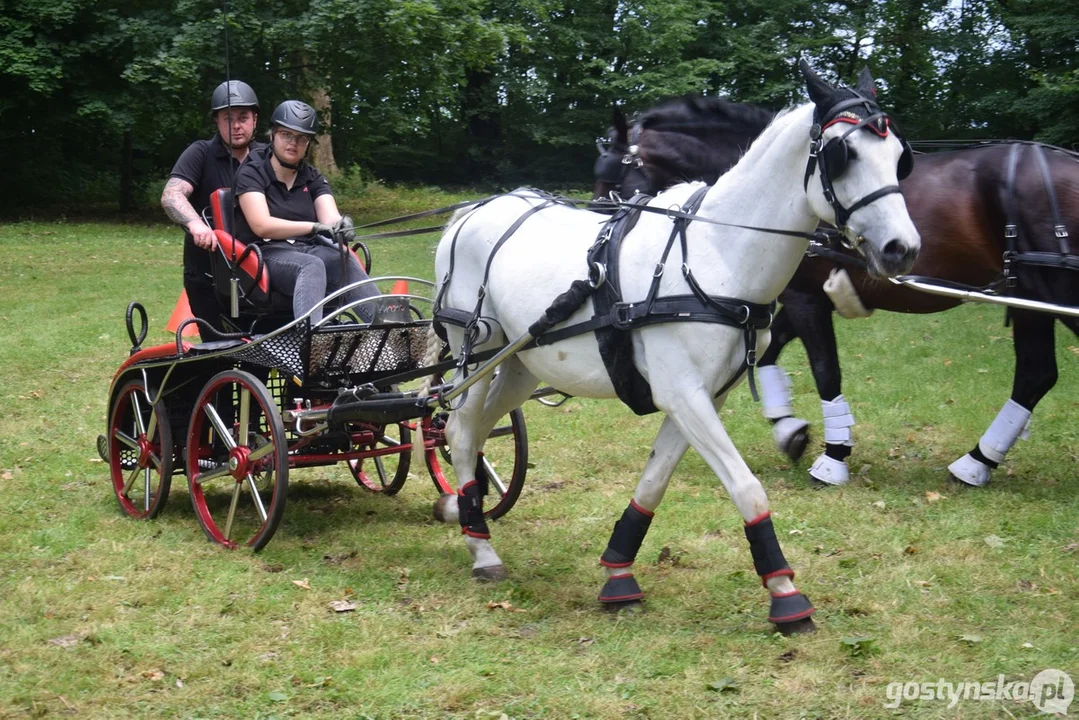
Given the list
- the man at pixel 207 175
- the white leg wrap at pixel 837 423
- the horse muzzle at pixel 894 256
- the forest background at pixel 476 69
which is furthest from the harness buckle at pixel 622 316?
the forest background at pixel 476 69

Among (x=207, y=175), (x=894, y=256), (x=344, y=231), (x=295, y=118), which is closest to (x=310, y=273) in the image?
(x=344, y=231)

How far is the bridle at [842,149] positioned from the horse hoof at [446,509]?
2928 millimetres

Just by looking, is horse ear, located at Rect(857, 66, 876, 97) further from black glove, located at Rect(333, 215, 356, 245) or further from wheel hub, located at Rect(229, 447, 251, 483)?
wheel hub, located at Rect(229, 447, 251, 483)

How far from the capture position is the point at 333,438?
6.05 m

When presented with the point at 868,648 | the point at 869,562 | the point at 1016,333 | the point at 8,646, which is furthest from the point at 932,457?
the point at 8,646

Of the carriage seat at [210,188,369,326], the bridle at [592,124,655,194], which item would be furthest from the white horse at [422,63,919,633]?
the carriage seat at [210,188,369,326]

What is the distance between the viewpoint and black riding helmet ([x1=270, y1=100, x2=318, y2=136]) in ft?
19.5

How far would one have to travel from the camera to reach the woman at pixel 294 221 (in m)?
5.87

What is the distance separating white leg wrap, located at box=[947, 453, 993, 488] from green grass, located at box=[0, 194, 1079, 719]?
124 mm

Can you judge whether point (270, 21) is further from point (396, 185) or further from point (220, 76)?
point (396, 185)

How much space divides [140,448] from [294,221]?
1.56m

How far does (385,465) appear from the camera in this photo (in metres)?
7.52

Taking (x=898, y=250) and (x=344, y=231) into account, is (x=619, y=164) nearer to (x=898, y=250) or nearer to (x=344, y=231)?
(x=344, y=231)

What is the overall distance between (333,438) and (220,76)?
18.7 m
